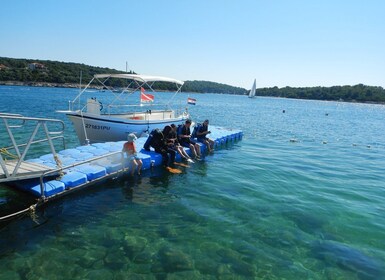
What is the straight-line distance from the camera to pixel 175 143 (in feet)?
47.8

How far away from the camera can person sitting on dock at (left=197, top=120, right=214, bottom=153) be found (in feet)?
56.0

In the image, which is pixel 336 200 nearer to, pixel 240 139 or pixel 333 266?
pixel 333 266

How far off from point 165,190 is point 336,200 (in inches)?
245

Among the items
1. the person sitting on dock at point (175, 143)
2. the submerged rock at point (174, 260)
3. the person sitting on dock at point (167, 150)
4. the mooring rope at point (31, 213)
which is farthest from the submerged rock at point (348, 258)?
the person sitting on dock at point (175, 143)

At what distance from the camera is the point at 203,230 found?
26.0 feet

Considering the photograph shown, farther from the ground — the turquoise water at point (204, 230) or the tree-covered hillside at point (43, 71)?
the tree-covered hillside at point (43, 71)

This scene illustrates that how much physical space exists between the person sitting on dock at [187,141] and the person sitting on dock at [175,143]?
1.95 ft

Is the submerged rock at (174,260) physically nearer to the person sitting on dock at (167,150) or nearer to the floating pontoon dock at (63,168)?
the floating pontoon dock at (63,168)

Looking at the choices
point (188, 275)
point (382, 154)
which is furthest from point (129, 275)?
point (382, 154)

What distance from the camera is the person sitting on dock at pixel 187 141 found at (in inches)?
608

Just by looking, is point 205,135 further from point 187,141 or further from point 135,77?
point 135,77

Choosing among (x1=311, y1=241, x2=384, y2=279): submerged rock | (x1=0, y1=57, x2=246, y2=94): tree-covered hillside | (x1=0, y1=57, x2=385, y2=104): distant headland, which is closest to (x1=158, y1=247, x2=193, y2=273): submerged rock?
(x1=311, y1=241, x2=384, y2=279): submerged rock

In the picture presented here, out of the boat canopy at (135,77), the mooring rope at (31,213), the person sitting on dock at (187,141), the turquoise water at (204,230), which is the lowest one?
the turquoise water at (204,230)

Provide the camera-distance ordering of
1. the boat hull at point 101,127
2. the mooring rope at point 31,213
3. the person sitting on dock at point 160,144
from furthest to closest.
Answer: the boat hull at point 101,127 → the person sitting on dock at point 160,144 → the mooring rope at point 31,213
